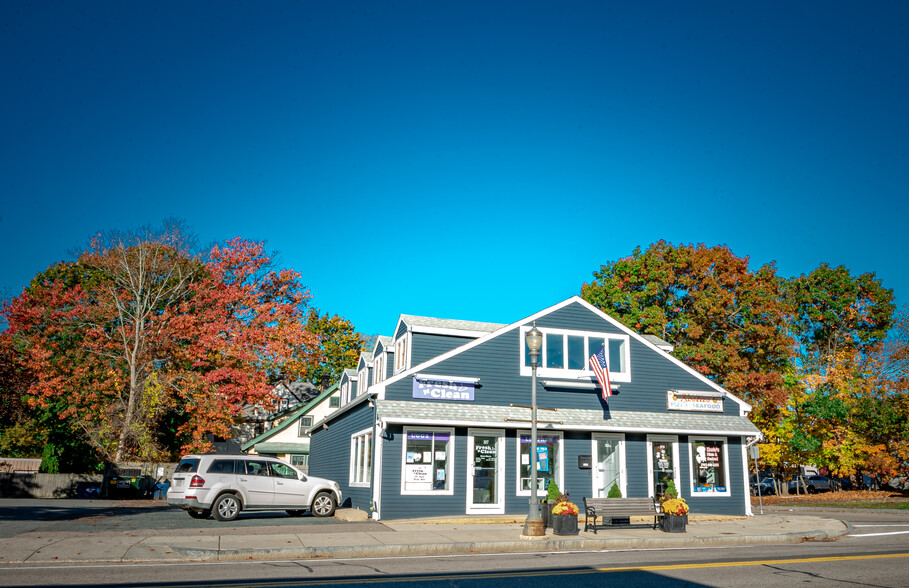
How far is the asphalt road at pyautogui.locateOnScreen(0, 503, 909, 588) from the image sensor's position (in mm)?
9500

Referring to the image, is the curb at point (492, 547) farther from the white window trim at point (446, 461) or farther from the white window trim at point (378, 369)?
the white window trim at point (378, 369)

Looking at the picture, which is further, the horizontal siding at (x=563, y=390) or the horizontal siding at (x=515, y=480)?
the horizontal siding at (x=563, y=390)

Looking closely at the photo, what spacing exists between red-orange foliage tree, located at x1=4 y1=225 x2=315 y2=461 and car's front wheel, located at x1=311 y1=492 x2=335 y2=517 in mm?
16296

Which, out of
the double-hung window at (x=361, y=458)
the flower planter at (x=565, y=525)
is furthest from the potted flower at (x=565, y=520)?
the double-hung window at (x=361, y=458)

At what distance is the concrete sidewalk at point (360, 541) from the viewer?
39.9ft

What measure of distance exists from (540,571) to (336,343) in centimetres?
4477

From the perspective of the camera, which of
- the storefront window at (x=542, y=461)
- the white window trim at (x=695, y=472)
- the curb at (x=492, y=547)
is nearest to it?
the curb at (x=492, y=547)

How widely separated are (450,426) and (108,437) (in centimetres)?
2415

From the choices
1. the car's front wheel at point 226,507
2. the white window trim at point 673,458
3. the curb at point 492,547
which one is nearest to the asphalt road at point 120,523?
the car's front wheel at point 226,507

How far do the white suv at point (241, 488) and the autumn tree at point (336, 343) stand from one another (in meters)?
33.5

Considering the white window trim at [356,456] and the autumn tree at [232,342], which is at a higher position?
the autumn tree at [232,342]

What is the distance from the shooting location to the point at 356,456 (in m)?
23.5

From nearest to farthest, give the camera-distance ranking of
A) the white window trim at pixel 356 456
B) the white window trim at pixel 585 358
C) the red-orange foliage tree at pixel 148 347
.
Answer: the white window trim at pixel 356 456 < the white window trim at pixel 585 358 < the red-orange foliage tree at pixel 148 347

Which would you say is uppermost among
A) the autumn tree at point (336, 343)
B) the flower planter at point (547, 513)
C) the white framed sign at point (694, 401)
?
the autumn tree at point (336, 343)
